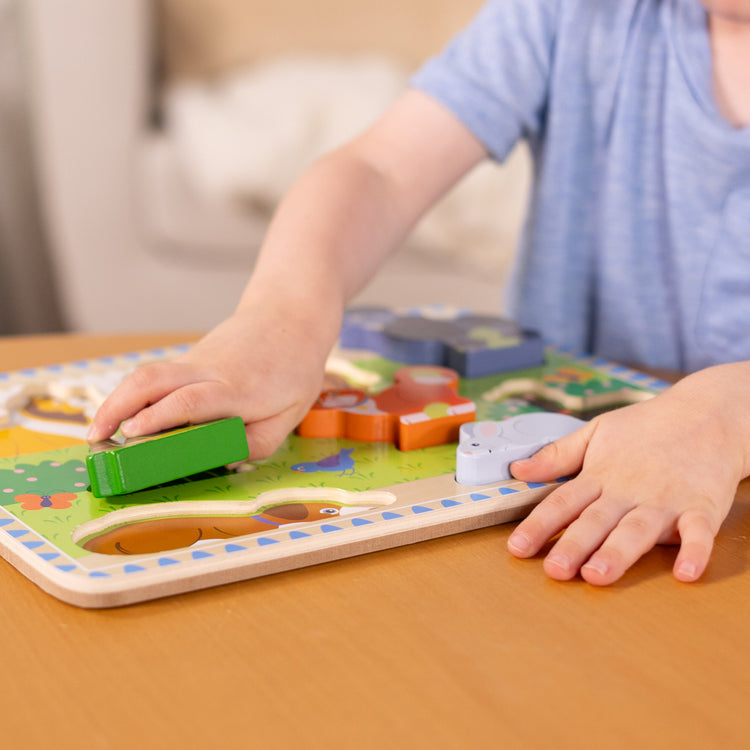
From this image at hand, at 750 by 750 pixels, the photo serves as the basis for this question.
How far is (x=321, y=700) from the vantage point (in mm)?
351

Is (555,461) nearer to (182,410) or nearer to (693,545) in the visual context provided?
(693,545)

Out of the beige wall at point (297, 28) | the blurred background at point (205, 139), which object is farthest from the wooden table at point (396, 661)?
the beige wall at point (297, 28)

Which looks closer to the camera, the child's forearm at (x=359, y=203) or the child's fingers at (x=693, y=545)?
the child's fingers at (x=693, y=545)

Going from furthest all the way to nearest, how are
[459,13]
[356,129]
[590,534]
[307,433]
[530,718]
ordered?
[459,13] → [356,129] → [307,433] → [590,534] → [530,718]

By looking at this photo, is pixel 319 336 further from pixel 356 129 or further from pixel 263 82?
pixel 263 82

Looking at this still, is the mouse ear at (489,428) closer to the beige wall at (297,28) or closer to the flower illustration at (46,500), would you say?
the flower illustration at (46,500)

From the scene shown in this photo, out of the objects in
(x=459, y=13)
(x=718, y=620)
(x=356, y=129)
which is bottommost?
(x=718, y=620)

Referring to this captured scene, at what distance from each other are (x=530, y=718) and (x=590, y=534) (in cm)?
13

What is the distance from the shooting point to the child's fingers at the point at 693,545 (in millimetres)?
444

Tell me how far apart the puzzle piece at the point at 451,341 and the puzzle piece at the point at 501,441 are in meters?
0.13

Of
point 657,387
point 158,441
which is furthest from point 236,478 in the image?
point 657,387

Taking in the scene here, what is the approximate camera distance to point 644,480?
489 mm

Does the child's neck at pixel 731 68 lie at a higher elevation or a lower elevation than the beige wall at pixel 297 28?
lower

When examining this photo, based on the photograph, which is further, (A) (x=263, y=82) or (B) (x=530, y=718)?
(A) (x=263, y=82)
